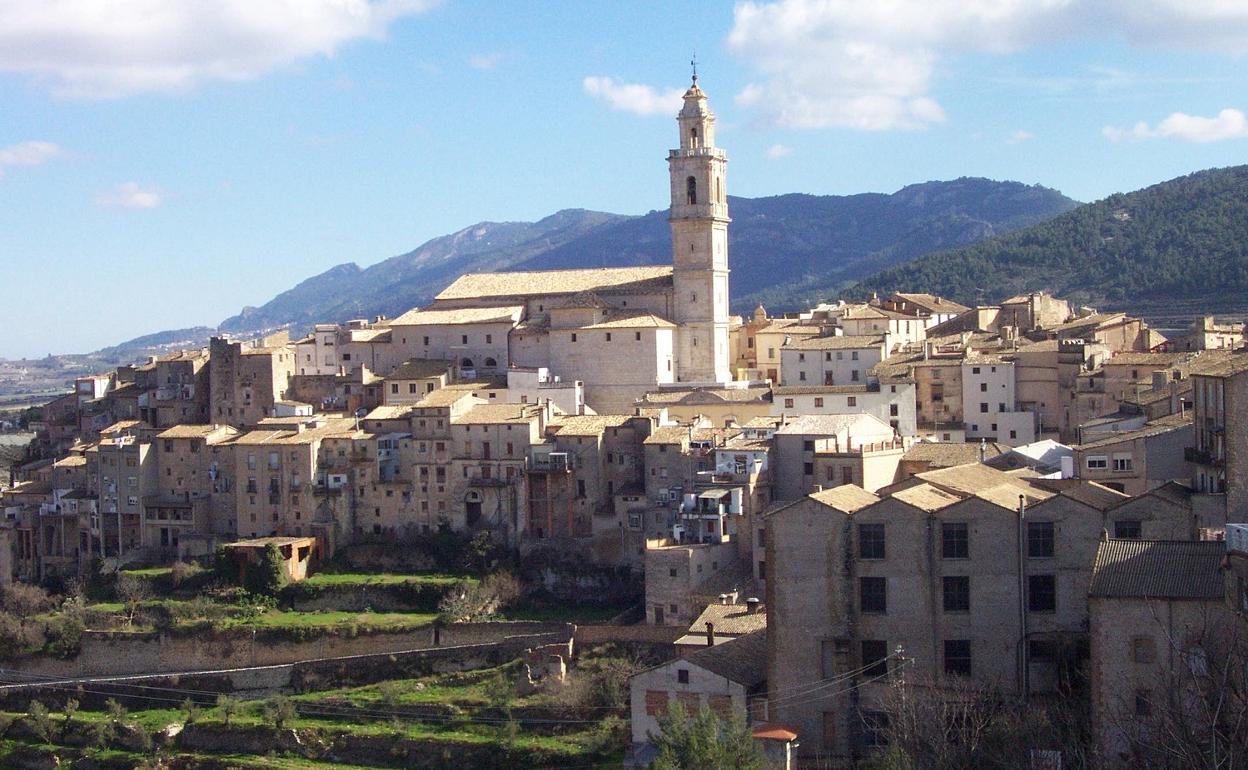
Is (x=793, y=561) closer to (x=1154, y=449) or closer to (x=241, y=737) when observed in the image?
(x=1154, y=449)

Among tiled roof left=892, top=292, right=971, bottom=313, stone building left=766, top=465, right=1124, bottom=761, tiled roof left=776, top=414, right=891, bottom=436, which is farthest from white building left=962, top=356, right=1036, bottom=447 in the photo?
stone building left=766, top=465, right=1124, bottom=761

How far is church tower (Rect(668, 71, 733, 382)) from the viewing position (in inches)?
2346

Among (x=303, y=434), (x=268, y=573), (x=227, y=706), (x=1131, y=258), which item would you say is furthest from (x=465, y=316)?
(x=1131, y=258)

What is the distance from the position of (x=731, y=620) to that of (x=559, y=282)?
26.5 m

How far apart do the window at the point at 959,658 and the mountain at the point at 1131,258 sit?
60597mm

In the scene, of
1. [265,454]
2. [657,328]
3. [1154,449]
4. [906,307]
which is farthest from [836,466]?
[906,307]

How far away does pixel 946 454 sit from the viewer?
148ft

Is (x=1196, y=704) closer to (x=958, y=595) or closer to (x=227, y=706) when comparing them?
(x=958, y=595)

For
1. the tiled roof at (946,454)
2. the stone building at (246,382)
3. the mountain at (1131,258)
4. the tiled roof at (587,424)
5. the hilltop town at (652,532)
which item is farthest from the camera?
the mountain at (1131,258)

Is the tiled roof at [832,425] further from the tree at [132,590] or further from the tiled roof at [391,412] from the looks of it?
the tree at [132,590]

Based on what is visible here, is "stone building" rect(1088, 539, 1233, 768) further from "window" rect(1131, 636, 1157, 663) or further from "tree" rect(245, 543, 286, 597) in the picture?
"tree" rect(245, 543, 286, 597)

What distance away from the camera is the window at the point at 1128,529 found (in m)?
31.8

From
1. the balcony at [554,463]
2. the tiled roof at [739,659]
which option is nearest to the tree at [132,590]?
the balcony at [554,463]

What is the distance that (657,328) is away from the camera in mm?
58000
